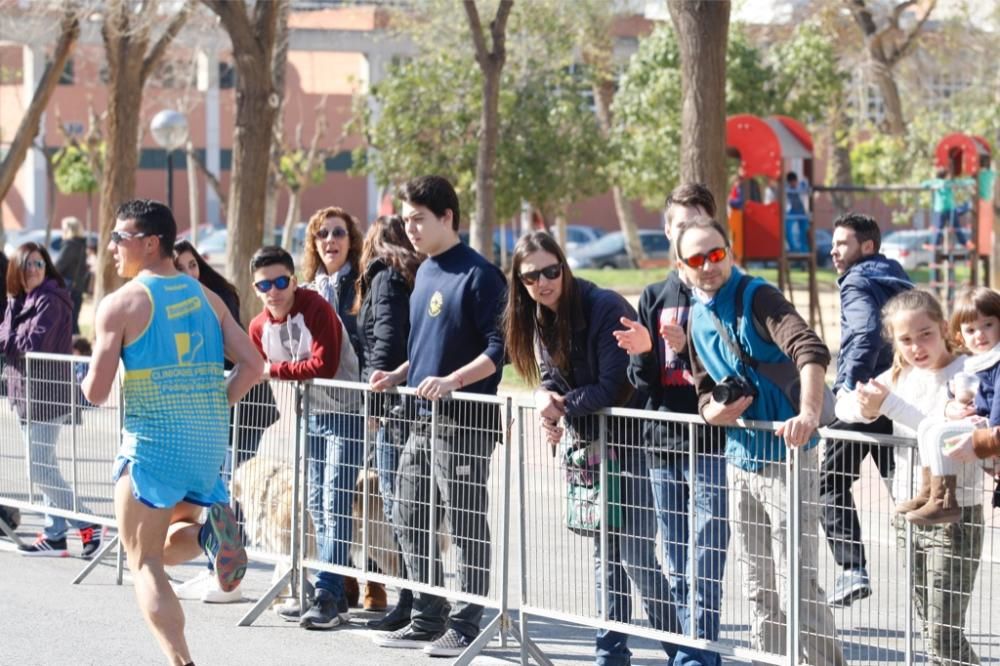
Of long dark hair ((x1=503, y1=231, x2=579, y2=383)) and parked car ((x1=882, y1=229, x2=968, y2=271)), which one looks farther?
parked car ((x1=882, y1=229, x2=968, y2=271))

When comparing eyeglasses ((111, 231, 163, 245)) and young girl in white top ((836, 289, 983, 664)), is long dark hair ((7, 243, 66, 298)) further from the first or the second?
young girl in white top ((836, 289, 983, 664))

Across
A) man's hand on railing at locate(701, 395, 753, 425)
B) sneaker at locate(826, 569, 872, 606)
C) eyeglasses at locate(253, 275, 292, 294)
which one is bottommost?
sneaker at locate(826, 569, 872, 606)

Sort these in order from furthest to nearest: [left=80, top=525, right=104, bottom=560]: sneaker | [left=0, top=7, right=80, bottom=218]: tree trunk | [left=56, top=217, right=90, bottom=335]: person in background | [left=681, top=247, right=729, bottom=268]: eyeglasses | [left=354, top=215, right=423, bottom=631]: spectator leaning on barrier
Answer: [left=0, top=7, right=80, bottom=218]: tree trunk < [left=56, top=217, right=90, bottom=335]: person in background < [left=80, top=525, right=104, bottom=560]: sneaker < [left=354, top=215, right=423, bottom=631]: spectator leaning on barrier < [left=681, top=247, right=729, bottom=268]: eyeglasses

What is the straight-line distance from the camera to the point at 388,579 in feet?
24.3

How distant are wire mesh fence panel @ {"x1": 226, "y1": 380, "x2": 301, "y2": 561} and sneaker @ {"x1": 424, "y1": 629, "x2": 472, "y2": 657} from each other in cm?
107

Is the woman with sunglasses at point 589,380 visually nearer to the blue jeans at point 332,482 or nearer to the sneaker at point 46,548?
the blue jeans at point 332,482

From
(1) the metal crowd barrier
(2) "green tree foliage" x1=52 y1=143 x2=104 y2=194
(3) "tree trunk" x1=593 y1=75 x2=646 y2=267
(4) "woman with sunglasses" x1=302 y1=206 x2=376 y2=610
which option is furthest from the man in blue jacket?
(2) "green tree foliage" x1=52 y1=143 x2=104 y2=194

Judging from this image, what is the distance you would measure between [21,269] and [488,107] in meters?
12.7

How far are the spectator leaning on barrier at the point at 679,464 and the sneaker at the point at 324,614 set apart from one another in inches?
80.0

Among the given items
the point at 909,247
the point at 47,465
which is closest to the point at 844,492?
the point at 47,465

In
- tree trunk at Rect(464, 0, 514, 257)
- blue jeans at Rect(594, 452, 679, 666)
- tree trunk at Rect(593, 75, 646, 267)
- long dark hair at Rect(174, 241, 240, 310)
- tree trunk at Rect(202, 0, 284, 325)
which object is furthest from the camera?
tree trunk at Rect(593, 75, 646, 267)

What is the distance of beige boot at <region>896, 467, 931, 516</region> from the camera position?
212 inches

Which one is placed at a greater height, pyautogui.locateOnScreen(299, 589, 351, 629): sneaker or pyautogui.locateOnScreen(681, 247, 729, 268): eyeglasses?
pyautogui.locateOnScreen(681, 247, 729, 268): eyeglasses

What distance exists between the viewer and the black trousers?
229 inches
